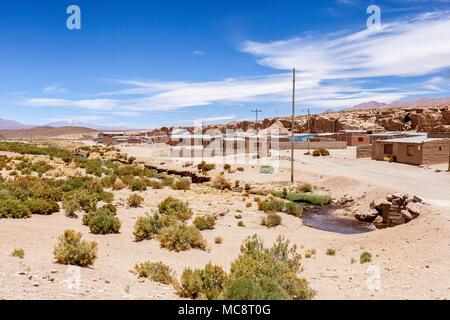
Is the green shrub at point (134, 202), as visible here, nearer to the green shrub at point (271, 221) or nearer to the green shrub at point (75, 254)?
the green shrub at point (271, 221)

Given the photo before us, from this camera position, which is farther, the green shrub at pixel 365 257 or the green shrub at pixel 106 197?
the green shrub at pixel 106 197

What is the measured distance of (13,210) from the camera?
1282 centimetres

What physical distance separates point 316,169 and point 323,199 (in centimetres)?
968

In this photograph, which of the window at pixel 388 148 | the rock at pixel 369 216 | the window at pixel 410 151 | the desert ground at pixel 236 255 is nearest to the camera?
the desert ground at pixel 236 255

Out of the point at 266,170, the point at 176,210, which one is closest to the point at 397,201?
the point at 176,210

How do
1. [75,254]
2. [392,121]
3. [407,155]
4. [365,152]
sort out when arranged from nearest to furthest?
[75,254] → [407,155] → [365,152] → [392,121]

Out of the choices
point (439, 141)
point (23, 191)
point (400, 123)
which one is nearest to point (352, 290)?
point (23, 191)

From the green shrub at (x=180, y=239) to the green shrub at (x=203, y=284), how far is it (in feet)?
12.5

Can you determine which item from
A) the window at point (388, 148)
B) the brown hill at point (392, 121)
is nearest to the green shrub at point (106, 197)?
the window at point (388, 148)

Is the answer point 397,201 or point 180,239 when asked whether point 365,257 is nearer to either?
point 180,239

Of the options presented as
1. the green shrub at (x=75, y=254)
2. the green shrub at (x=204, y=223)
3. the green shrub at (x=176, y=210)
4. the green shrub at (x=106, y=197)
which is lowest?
the green shrub at (x=204, y=223)

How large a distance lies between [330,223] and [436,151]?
19.5 metres

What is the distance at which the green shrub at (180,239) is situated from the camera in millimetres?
11125

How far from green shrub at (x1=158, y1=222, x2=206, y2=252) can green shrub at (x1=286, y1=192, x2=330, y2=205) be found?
47.1 feet
